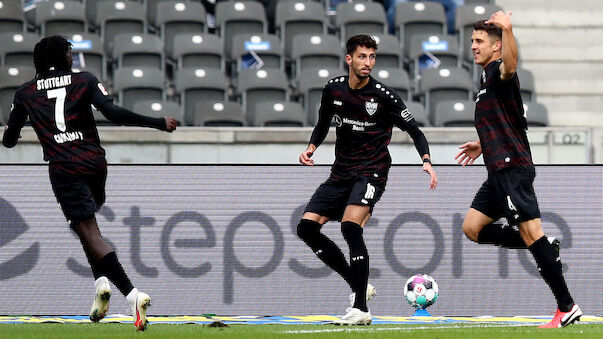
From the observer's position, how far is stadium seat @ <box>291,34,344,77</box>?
578 inches

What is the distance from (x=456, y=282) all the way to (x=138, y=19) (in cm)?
820

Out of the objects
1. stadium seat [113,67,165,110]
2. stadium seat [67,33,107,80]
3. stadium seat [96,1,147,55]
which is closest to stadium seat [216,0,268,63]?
stadium seat [96,1,147,55]

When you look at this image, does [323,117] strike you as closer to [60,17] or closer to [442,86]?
[442,86]

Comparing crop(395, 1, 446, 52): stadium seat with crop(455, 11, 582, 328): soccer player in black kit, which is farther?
crop(395, 1, 446, 52): stadium seat

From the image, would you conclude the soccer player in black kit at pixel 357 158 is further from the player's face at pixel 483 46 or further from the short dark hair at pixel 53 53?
the short dark hair at pixel 53 53

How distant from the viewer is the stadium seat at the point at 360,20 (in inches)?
608

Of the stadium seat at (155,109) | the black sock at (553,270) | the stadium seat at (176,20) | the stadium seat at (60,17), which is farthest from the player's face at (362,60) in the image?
the stadium seat at (60,17)

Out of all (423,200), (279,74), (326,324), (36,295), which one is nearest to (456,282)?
(423,200)

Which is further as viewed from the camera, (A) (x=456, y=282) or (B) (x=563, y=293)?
(A) (x=456, y=282)

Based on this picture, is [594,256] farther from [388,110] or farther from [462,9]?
[462,9]

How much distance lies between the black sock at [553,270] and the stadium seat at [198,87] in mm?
7879

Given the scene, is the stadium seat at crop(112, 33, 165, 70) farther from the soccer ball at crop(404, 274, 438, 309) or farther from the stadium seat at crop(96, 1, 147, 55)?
the soccer ball at crop(404, 274, 438, 309)

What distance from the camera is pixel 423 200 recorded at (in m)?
8.70

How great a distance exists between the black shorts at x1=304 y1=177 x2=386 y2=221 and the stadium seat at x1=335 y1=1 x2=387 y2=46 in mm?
8165
